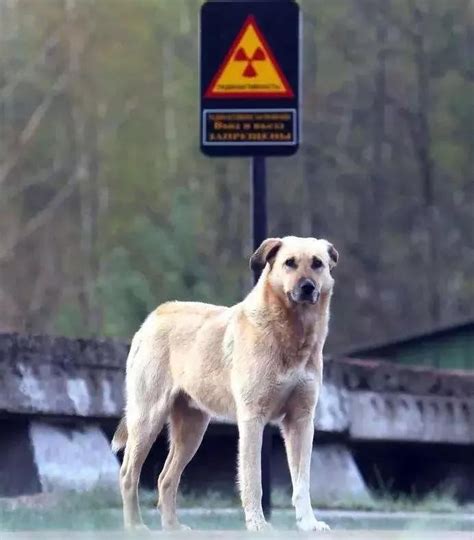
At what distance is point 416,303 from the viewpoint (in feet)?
155

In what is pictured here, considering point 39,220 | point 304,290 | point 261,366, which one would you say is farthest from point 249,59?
point 39,220

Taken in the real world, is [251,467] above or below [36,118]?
below

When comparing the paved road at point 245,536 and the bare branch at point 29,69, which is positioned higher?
the bare branch at point 29,69

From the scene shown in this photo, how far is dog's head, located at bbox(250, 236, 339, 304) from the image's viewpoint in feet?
28.9

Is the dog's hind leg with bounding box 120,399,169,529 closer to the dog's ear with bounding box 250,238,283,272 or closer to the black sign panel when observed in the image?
the dog's ear with bounding box 250,238,283,272

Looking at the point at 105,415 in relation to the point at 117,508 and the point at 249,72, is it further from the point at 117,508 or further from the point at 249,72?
the point at 249,72

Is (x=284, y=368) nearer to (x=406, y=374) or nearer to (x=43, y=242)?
(x=406, y=374)

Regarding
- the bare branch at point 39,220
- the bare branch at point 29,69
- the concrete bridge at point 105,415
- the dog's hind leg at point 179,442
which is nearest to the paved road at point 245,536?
the dog's hind leg at point 179,442

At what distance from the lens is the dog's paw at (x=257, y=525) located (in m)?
8.54

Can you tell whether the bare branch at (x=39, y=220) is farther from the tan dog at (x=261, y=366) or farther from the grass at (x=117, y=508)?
the tan dog at (x=261, y=366)

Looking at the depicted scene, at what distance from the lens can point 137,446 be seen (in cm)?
991

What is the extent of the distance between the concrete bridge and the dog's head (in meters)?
4.42

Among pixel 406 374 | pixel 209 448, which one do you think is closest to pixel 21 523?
pixel 209 448

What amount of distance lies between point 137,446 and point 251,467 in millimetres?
1291
